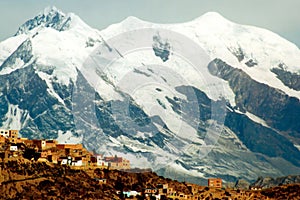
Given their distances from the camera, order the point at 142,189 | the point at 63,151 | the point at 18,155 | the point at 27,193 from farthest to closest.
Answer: the point at 63,151 < the point at 142,189 < the point at 18,155 < the point at 27,193

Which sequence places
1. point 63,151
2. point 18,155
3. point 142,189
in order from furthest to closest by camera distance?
point 63,151 < point 142,189 < point 18,155

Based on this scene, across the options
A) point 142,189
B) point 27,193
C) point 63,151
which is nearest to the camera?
point 27,193

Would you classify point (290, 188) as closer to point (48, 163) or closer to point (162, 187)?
point (162, 187)

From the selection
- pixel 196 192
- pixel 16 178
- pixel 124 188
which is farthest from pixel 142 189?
pixel 16 178

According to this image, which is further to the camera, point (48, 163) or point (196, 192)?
point (196, 192)

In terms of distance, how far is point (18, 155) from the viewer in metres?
133

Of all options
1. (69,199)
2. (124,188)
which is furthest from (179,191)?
(69,199)

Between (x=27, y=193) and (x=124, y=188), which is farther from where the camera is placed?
(x=124, y=188)

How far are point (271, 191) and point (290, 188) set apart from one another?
3739 millimetres

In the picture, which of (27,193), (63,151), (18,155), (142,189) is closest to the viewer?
(27,193)

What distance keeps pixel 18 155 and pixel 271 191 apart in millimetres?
53294

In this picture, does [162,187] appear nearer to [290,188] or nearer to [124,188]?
[124,188]

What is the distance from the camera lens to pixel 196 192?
15600 centimetres

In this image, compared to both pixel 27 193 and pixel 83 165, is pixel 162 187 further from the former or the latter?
pixel 27 193
